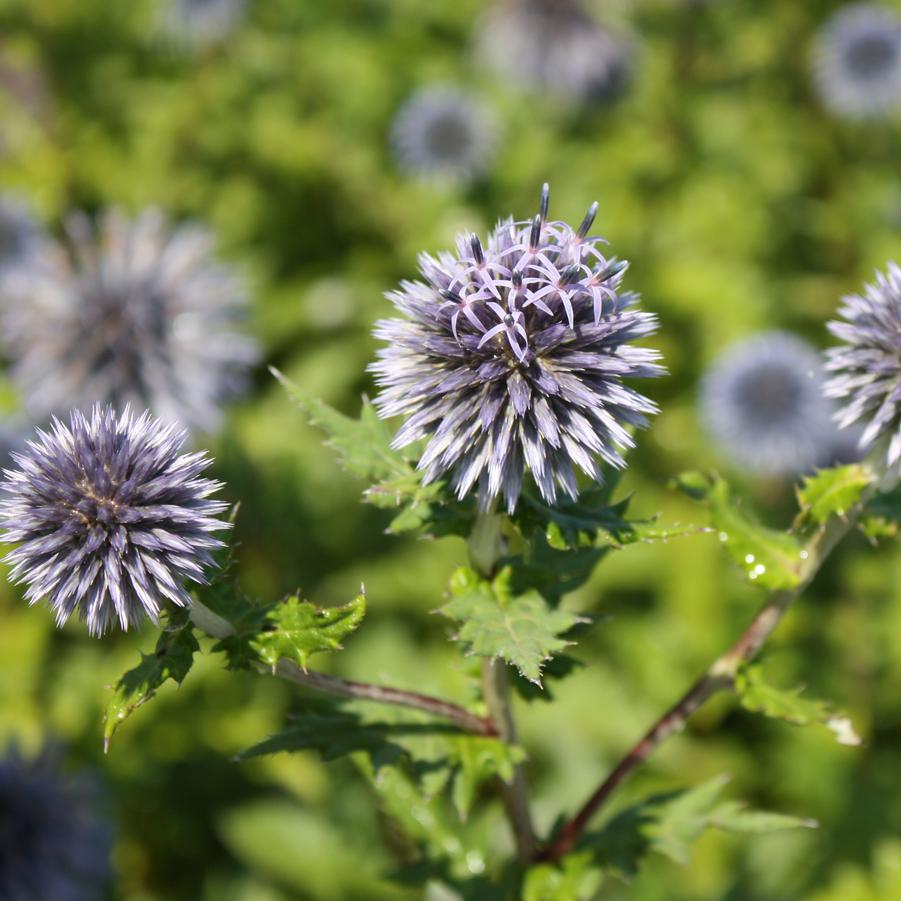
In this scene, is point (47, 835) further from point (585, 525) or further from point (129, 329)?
point (585, 525)

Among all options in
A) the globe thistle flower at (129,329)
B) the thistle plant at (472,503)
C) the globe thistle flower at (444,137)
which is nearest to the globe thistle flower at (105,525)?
the thistle plant at (472,503)


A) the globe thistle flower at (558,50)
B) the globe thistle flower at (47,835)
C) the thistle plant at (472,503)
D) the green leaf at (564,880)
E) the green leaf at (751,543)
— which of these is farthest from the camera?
the globe thistle flower at (558,50)

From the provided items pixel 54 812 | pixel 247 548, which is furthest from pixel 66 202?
pixel 54 812

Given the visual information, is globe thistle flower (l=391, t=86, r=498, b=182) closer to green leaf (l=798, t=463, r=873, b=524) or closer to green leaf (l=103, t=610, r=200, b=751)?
green leaf (l=798, t=463, r=873, b=524)

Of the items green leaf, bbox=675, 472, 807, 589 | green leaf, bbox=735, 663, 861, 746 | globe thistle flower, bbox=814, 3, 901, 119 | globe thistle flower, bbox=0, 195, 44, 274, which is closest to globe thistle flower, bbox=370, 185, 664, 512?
green leaf, bbox=675, 472, 807, 589

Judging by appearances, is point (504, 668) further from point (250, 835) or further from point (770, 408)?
point (770, 408)

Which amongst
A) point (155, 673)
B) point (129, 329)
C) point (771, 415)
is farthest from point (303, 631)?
point (771, 415)

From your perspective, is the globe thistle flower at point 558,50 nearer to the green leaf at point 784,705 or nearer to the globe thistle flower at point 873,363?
the globe thistle flower at point 873,363
